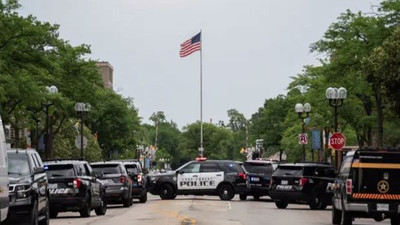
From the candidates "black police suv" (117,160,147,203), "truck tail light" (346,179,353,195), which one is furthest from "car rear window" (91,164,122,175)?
"truck tail light" (346,179,353,195)

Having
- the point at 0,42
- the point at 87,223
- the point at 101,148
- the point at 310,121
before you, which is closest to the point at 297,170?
the point at 87,223

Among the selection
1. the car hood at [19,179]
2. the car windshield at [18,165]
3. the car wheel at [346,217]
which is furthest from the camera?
the car wheel at [346,217]

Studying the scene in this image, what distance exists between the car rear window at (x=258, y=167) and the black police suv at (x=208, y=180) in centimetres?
181

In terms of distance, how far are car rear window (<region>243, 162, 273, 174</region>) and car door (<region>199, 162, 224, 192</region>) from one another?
2.59m

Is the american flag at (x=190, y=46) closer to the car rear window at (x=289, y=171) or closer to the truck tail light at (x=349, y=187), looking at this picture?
the car rear window at (x=289, y=171)

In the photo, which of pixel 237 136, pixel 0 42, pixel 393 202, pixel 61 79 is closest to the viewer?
pixel 393 202

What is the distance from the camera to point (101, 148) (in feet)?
309

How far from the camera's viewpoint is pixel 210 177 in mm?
42500

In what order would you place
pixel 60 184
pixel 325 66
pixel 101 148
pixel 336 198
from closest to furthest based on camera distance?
pixel 336 198
pixel 60 184
pixel 325 66
pixel 101 148

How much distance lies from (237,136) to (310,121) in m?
125

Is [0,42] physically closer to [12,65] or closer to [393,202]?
[12,65]

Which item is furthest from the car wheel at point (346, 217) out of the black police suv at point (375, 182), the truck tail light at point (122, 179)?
the truck tail light at point (122, 179)

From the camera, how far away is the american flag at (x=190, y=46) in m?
78.2

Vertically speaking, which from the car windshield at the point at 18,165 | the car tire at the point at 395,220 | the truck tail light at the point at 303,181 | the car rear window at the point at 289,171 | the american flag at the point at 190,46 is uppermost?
the american flag at the point at 190,46
